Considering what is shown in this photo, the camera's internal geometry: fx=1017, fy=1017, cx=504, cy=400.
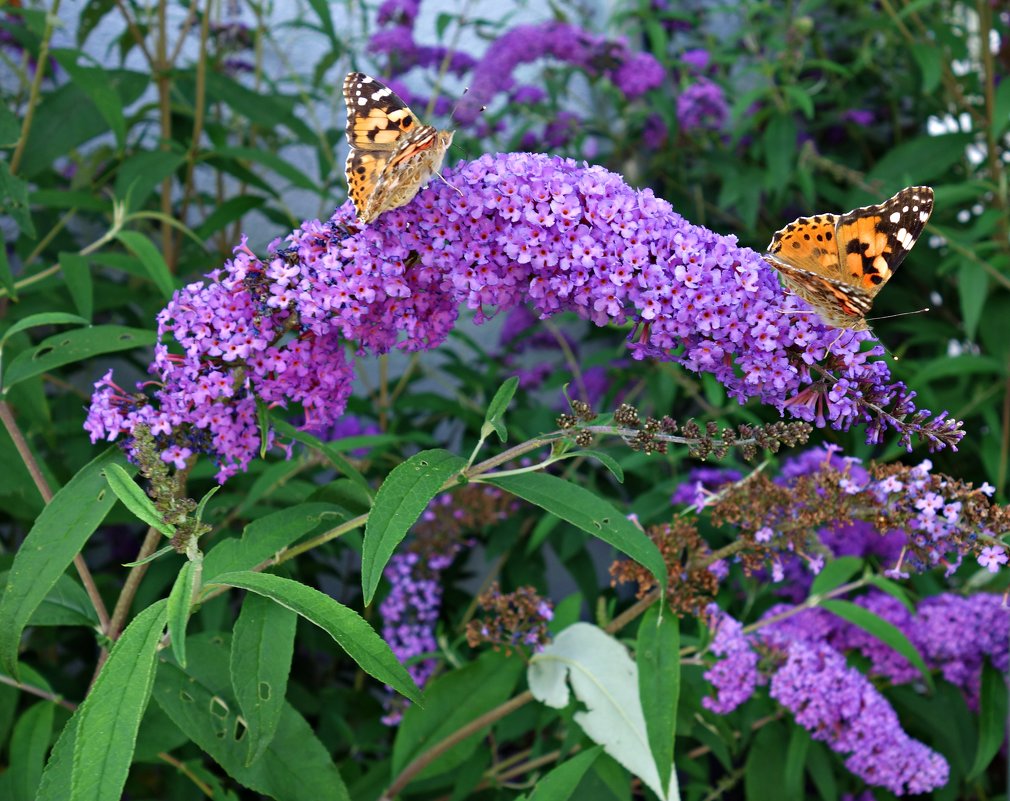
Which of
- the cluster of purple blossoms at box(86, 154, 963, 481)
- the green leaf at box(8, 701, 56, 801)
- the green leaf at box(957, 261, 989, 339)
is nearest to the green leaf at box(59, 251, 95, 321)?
the cluster of purple blossoms at box(86, 154, 963, 481)

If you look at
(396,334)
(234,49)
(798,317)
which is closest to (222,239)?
(234,49)

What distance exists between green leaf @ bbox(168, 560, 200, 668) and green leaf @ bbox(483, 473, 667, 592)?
39 cm

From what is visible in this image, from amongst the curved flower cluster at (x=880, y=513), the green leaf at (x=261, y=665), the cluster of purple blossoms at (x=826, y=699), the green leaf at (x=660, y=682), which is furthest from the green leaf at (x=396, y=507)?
the cluster of purple blossoms at (x=826, y=699)

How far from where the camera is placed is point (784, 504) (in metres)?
1.61

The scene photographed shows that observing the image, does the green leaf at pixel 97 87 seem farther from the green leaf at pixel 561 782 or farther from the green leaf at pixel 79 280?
A: the green leaf at pixel 561 782

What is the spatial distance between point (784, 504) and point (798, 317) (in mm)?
375

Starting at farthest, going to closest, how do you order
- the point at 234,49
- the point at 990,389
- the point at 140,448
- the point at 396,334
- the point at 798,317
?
the point at 234,49 < the point at 990,389 < the point at 396,334 < the point at 798,317 < the point at 140,448

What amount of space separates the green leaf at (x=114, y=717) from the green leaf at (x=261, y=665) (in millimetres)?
128

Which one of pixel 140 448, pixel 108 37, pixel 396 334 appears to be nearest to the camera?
pixel 140 448

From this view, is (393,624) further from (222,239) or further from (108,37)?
(108,37)

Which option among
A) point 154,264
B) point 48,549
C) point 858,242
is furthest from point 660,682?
point 154,264

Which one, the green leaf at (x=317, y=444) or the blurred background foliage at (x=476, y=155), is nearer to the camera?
the green leaf at (x=317, y=444)

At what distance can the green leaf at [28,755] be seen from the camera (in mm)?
1548

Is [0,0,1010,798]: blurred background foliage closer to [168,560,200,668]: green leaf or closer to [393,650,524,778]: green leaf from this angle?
[393,650,524,778]: green leaf
